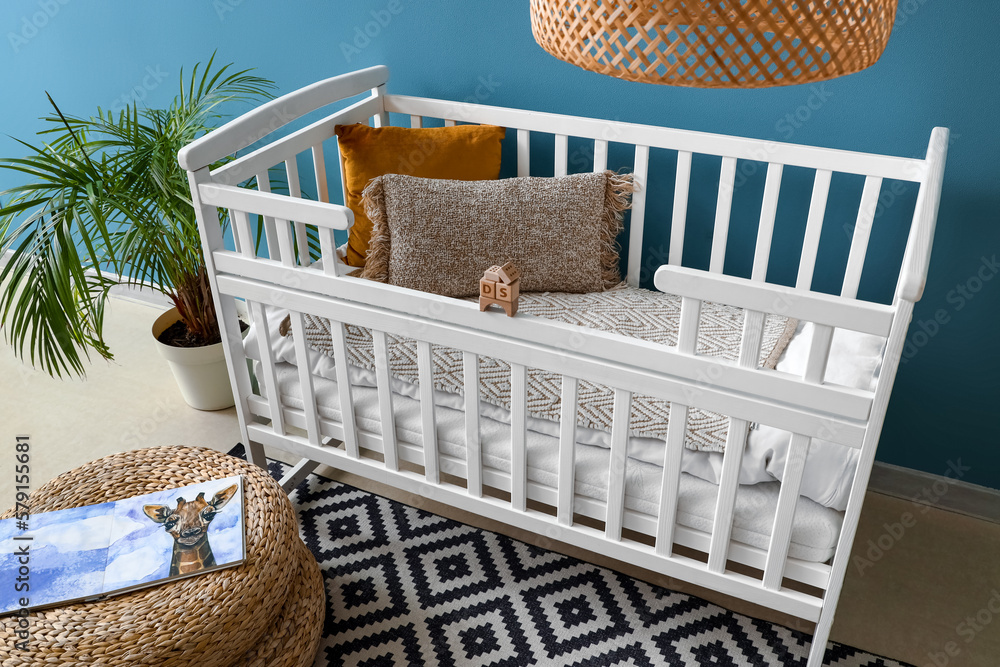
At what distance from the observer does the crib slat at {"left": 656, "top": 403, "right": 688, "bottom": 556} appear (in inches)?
51.4

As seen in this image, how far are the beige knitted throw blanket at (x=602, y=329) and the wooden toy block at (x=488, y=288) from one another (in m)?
0.20

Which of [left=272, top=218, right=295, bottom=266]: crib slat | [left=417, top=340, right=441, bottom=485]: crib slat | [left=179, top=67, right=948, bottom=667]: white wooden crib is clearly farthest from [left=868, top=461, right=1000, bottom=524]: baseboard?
[left=272, top=218, right=295, bottom=266]: crib slat

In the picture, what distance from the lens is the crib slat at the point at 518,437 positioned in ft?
4.56

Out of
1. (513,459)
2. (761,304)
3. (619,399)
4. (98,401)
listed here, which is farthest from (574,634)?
(98,401)

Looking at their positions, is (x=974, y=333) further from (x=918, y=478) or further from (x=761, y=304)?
(x=761, y=304)

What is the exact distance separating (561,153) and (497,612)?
107 centimetres

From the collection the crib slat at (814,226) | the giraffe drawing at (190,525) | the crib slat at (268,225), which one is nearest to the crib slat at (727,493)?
the crib slat at (814,226)

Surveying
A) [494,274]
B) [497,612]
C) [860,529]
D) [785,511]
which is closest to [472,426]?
[494,274]

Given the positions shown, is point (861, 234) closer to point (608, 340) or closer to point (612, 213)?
point (612, 213)

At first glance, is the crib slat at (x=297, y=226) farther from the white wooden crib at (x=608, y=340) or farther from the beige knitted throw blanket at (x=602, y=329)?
the beige knitted throw blanket at (x=602, y=329)

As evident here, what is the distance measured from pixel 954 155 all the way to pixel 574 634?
49.7 inches

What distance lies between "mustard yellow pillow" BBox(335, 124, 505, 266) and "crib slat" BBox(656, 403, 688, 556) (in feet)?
2.84

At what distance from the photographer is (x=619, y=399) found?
4.37 ft

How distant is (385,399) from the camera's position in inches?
61.7
